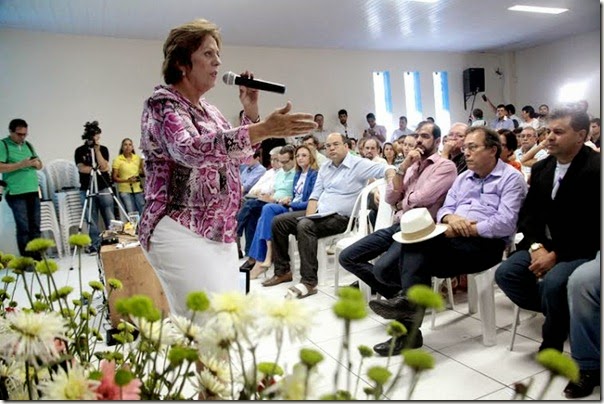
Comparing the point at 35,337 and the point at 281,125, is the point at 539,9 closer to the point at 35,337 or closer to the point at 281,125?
the point at 281,125

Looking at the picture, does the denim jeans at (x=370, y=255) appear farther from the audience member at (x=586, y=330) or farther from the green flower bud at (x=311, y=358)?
the green flower bud at (x=311, y=358)

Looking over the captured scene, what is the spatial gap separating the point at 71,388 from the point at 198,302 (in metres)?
0.14

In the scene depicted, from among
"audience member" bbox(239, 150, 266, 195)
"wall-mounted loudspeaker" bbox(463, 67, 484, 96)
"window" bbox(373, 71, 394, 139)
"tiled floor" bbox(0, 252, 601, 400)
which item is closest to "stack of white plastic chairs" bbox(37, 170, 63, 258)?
"audience member" bbox(239, 150, 266, 195)

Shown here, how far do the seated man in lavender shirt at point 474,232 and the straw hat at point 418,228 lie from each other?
0.12 ft

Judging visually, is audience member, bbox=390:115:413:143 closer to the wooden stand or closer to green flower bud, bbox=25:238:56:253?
the wooden stand

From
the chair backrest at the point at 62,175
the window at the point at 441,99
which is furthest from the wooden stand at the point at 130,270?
the window at the point at 441,99

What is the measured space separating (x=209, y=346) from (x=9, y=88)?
6.48 m

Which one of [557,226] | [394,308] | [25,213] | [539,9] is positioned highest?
[539,9]

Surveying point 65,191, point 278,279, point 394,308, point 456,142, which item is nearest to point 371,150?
point 456,142

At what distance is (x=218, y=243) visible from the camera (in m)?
1.12

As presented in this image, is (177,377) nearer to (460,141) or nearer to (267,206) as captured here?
(460,141)

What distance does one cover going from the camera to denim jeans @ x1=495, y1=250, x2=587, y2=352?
171cm

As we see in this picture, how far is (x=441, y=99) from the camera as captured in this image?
31.2 ft

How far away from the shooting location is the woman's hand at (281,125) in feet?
2.98
